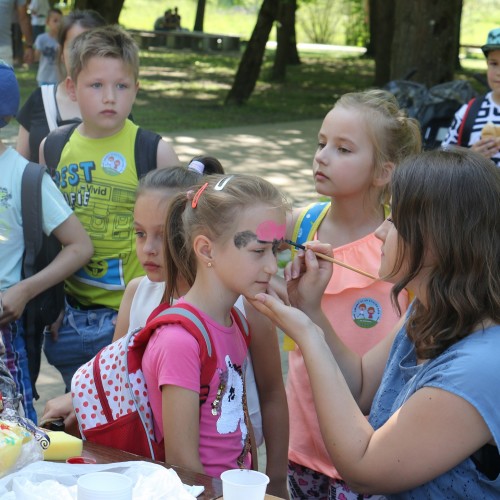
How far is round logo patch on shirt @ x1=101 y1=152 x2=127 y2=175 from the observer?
3.87m

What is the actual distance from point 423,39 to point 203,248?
423 inches

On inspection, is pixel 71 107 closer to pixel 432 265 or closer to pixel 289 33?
pixel 432 265

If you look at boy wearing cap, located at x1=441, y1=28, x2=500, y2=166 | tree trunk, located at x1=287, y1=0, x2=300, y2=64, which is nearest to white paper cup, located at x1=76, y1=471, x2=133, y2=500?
boy wearing cap, located at x1=441, y1=28, x2=500, y2=166

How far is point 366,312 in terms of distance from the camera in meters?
3.01

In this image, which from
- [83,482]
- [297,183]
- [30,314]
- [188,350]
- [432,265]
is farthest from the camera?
[297,183]

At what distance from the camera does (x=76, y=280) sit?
3863 mm

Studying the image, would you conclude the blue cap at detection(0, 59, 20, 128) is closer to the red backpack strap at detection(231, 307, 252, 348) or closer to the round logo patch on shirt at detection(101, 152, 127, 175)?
the round logo patch on shirt at detection(101, 152, 127, 175)

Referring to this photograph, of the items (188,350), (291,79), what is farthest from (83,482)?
(291,79)

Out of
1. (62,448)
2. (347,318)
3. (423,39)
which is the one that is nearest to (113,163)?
(347,318)

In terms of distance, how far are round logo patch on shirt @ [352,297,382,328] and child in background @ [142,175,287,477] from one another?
478 millimetres

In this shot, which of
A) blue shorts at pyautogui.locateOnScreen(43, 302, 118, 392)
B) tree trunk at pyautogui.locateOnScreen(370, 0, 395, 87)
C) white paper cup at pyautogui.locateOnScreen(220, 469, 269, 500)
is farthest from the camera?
tree trunk at pyautogui.locateOnScreen(370, 0, 395, 87)

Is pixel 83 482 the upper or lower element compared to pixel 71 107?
lower

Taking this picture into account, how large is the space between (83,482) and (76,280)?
7.02 ft

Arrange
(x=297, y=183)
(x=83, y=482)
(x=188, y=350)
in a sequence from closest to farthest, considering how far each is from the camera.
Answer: (x=83, y=482) → (x=188, y=350) → (x=297, y=183)
